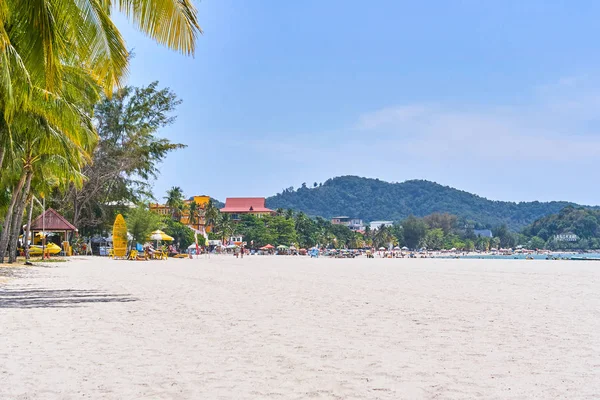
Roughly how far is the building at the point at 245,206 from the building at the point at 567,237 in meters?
84.6

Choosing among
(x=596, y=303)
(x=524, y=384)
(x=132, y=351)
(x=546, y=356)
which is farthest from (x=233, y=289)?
(x=524, y=384)

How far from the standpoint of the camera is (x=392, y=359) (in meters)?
6.49

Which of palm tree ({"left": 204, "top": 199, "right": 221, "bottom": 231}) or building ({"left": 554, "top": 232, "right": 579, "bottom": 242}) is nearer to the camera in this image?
palm tree ({"left": 204, "top": 199, "right": 221, "bottom": 231})

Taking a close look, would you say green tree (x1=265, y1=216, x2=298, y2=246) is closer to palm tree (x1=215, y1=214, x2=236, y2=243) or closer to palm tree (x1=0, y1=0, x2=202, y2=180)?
palm tree (x1=215, y1=214, x2=236, y2=243)

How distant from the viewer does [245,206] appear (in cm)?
14450

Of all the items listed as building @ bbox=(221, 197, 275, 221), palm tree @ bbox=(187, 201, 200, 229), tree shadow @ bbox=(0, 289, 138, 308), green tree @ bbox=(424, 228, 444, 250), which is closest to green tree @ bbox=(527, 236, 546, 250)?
green tree @ bbox=(424, 228, 444, 250)

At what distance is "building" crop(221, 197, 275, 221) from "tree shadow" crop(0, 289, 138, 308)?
412ft

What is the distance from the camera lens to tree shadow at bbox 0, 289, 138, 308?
448 inches

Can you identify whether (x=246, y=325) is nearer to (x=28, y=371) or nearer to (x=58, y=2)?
(x=28, y=371)

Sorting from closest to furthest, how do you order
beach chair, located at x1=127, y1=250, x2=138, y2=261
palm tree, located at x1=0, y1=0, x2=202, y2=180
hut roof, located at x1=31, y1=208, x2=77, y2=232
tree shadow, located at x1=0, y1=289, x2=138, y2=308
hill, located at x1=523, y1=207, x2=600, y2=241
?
palm tree, located at x1=0, y1=0, x2=202, y2=180 → tree shadow, located at x1=0, y1=289, x2=138, y2=308 → hut roof, located at x1=31, y1=208, x2=77, y2=232 → beach chair, located at x1=127, y1=250, x2=138, y2=261 → hill, located at x1=523, y1=207, x2=600, y2=241

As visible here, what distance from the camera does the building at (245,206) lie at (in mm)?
141000

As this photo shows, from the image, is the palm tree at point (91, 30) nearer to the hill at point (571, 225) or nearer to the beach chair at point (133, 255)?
the beach chair at point (133, 255)

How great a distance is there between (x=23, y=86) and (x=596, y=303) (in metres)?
11.6

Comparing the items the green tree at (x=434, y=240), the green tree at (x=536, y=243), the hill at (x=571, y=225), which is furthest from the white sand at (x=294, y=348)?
the hill at (x=571, y=225)
